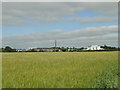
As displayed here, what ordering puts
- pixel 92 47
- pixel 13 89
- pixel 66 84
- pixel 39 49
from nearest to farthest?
pixel 13 89
pixel 66 84
pixel 39 49
pixel 92 47

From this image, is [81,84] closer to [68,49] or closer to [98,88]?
[98,88]

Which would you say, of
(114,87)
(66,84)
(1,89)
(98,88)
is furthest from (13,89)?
(114,87)

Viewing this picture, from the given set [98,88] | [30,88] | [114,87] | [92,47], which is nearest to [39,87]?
[30,88]

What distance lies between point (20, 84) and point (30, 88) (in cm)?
78

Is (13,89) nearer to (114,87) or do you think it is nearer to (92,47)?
(114,87)

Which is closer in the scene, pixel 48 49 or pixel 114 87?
pixel 114 87

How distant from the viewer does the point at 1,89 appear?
7898mm

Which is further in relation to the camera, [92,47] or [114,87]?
[92,47]

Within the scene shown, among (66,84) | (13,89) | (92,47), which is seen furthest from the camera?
(92,47)

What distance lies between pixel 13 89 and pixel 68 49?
322ft

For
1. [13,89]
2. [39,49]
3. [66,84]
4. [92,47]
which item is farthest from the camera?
[92,47]

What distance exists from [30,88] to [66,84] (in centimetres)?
150

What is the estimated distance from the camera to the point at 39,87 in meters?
7.96

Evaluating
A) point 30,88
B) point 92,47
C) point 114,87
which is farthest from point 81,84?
point 92,47
